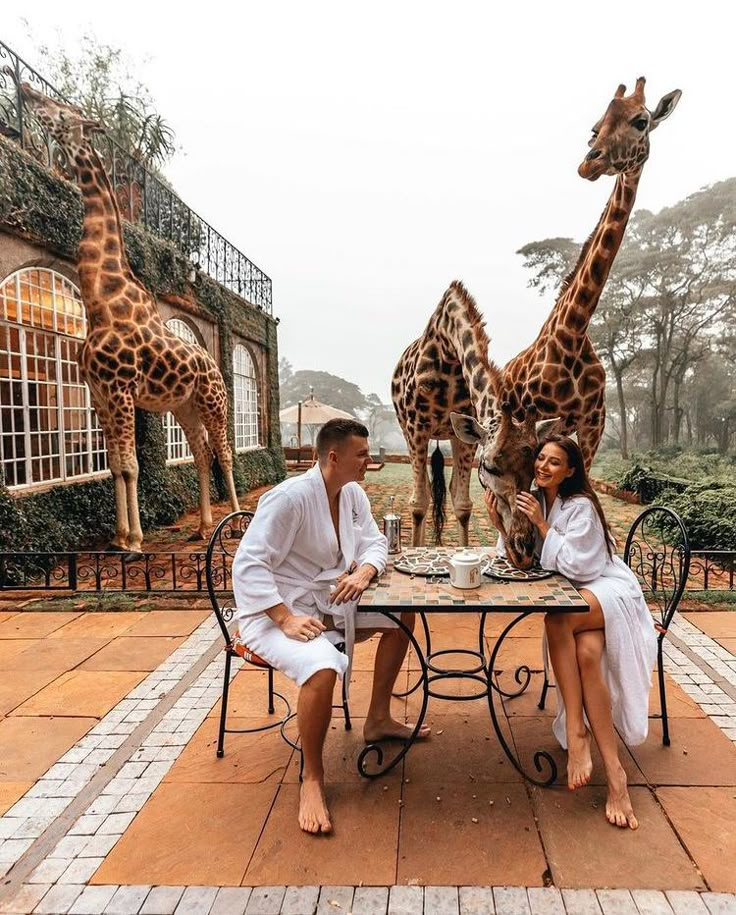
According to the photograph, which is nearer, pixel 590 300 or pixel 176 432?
pixel 590 300

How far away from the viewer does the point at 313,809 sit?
2.07 metres

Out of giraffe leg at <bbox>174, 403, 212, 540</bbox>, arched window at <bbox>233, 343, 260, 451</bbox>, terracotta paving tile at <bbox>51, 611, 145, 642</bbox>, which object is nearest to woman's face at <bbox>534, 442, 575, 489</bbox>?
terracotta paving tile at <bbox>51, 611, 145, 642</bbox>

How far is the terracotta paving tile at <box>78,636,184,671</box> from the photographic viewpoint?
3504 mm

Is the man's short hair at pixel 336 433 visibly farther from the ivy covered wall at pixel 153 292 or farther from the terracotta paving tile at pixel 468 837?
the ivy covered wall at pixel 153 292

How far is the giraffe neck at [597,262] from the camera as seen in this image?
384cm

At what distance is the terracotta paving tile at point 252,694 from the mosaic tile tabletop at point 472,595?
1.16 metres

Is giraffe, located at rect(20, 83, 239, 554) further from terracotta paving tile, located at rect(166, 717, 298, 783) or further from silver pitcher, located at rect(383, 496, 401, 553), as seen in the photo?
silver pitcher, located at rect(383, 496, 401, 553)

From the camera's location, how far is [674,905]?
1.69 m

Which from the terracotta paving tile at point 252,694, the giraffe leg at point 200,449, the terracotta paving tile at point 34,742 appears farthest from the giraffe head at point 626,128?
the giraffe leg at point 200,449

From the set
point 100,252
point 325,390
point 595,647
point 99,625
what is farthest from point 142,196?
point 325,390

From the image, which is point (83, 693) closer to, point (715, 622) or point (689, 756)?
point (689, 756)

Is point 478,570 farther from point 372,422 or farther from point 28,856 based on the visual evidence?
point 372,422

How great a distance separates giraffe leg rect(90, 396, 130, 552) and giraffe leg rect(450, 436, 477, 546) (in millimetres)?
3557

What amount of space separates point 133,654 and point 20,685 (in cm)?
64
